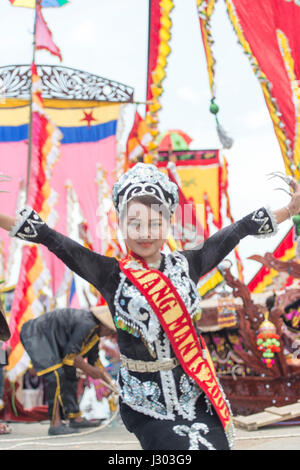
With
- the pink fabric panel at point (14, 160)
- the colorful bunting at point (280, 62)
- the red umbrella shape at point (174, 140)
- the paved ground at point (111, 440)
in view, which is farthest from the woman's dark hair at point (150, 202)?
the red umbrella shape at point (174, 140)

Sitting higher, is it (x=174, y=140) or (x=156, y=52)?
(x=174, y=140)

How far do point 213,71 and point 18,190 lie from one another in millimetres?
5647

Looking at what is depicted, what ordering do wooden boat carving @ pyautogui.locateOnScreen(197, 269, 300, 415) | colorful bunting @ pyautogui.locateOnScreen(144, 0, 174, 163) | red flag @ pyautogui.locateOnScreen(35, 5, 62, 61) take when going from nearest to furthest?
wooden boat carving @ pyautogui.locateOnScreen(197, 269, 300, 415), colorful bunting @ pyautogui.locateOnScreen(144, 0, 174, 163), red flag @ pyautogui.locateOnScreen(35, 5, 62, 61)

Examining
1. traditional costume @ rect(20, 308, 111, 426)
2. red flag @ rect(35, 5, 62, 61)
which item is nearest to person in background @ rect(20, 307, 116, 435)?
traditional costume @ rect(20, 308, 111, 426)

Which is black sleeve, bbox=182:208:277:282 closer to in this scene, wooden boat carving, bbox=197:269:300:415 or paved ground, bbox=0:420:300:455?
paved ground, bbox=0:420:300:455

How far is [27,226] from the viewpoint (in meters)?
2.51

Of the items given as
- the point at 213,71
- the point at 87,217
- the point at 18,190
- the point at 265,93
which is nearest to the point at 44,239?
A: the point at 265,93

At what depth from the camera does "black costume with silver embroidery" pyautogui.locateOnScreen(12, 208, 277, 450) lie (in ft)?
7.57

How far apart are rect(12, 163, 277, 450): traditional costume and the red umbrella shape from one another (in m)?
12.2

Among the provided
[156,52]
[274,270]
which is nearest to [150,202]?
[274,270]

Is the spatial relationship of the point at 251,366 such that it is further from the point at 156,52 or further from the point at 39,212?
the point at 156,52

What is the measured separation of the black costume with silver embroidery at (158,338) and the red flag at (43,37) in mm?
8253

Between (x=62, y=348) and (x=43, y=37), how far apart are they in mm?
6108

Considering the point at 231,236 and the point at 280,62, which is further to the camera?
the point at 280,62
